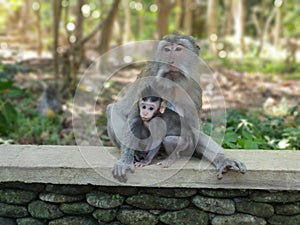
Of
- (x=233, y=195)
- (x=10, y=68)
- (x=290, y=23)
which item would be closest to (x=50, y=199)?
(x=233, y=195)

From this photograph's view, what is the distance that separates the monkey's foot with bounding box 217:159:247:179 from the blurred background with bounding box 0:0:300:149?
2.96 ft

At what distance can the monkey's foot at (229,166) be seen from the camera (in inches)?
125

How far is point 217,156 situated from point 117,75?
6592 mm

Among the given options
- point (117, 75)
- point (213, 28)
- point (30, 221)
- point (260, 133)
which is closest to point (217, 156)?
point (30, 221)

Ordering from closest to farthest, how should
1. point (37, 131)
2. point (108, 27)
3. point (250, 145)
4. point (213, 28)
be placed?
point (250, 145) < point (37, 131) < point (108, 27) < point (213, 28)

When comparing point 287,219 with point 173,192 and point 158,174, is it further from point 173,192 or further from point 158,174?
point 158,174

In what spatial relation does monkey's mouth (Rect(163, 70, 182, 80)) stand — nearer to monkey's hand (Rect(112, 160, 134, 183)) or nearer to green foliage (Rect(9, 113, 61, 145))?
monkey's hand (Rect(112, 160, 134, 183))

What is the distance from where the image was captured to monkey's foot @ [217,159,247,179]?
3.17 metres

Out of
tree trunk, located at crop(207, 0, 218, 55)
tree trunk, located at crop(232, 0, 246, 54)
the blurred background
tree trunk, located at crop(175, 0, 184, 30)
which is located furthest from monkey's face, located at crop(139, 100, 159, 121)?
tree trunk, located at crop(232, 0, 246, 54)

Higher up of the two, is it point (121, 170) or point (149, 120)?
point (149, 120)

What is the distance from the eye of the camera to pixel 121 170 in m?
3.19

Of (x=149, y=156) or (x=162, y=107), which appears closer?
(x=162, y=107)

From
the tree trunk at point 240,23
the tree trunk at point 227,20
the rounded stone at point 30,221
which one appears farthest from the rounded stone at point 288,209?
the tree trunk at point 227,20

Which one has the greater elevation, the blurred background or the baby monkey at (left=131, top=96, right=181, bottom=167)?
the baby monkey at (left=131, top=96, right=181, bottom=167)
